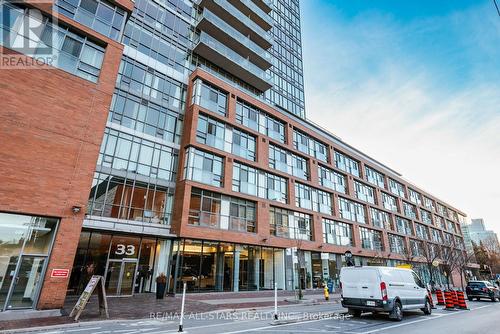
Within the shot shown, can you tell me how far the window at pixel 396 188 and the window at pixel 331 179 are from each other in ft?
50.5

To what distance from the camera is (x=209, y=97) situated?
→ 81.2 feet

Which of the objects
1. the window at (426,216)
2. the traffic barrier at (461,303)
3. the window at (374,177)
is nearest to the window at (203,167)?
the traffic barrier at (461,303)

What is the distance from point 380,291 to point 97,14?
20887 mm

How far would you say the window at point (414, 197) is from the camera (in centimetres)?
5334

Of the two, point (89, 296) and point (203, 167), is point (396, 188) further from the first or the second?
point (89, 296)

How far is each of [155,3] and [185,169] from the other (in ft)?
54.1

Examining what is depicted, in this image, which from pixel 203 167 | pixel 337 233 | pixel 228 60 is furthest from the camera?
pixel 337 233

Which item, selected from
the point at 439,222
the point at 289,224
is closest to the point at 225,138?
the point at 289,224

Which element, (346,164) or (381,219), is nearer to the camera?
(346,164)

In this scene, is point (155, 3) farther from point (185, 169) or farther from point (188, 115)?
point (185, 169)

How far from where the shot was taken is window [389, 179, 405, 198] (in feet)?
158

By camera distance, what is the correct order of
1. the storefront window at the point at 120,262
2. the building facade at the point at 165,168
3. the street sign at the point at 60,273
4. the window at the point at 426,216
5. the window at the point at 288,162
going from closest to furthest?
the street sign at the point at 60,273 < the building facade at the point at 165,168 < the storefront window at the point at 120,262 < the window at the point at 288,162 < the window at the point at 426,216

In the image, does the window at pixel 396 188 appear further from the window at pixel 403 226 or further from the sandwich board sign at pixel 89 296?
the sandwich board sign at pixel 89 296

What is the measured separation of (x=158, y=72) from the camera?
939 inches
